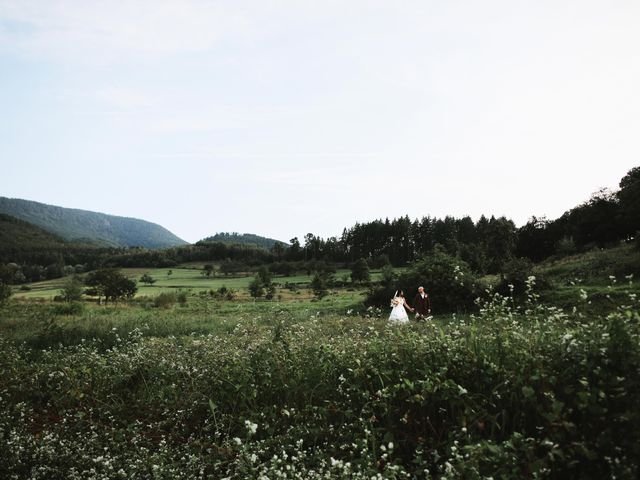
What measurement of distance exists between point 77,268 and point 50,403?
13238 centimetres

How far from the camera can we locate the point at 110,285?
62.4m

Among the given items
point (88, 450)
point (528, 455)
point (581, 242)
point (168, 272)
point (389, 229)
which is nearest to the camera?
point (528, 455)

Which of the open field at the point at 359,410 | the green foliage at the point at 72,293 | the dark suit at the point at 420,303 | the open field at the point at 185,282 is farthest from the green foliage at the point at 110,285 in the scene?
the open field at the point at 359,410

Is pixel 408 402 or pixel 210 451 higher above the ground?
pixel 408 402

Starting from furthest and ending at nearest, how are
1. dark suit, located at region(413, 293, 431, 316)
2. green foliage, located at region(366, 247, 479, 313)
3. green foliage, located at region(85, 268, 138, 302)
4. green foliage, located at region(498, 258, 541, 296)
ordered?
1. green foliage, located at region(85, 268, 138, 302)
2. green foliage, located at region(366, 247, 479, 313)
3. green foliage, located at region(498, 258, 541, 296)
4. dark suit, located at region(413, 293, 431, 316)

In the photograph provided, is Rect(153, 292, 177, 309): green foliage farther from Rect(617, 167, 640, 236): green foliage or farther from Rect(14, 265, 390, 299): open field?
Rect(617, 167, 640, 236): green foliage

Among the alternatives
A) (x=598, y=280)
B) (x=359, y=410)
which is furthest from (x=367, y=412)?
(x=598, y=280)

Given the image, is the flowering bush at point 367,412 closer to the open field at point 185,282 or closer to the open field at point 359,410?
the open field at point 359,410

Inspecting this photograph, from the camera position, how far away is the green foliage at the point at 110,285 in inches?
2458

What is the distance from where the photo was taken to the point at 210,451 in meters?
5.61

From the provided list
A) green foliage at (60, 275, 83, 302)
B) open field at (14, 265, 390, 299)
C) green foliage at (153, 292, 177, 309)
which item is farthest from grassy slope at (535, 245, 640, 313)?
green foliage at (60, 275, 83, 302)

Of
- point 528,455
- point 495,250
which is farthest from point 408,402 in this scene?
point 495,250

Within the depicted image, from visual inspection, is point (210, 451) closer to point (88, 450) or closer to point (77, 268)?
point (88, 450)

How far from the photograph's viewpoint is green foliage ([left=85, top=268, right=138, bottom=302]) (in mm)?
62438
